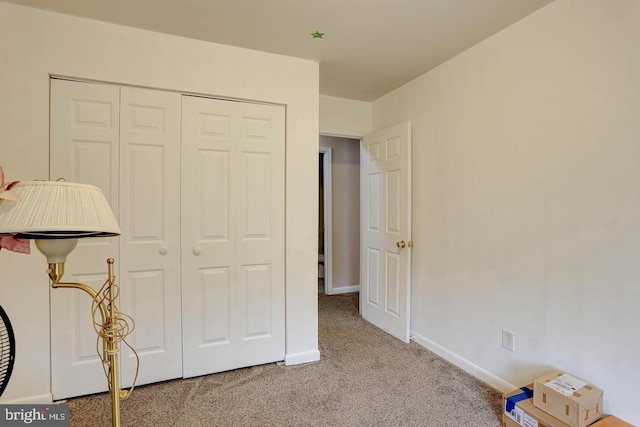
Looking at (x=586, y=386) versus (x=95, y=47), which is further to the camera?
(x=95, y=47)

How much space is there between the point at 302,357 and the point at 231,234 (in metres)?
1.11

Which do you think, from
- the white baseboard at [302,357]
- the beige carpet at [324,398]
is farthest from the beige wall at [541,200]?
the white baseboard at [302,357]

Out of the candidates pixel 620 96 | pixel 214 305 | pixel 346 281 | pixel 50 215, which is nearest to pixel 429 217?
pixel 620 96

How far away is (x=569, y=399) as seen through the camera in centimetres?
155

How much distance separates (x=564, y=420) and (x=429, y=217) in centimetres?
160

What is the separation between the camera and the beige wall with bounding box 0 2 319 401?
193 cm

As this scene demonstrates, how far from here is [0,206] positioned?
2.44ft

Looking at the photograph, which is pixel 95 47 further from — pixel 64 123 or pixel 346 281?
pixel 346 281

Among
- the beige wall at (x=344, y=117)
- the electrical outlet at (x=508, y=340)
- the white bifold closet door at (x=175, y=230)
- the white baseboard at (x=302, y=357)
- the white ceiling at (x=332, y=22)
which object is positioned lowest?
the white baseboard at (x=302, y=357)

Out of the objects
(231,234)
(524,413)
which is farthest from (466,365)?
(231,234)

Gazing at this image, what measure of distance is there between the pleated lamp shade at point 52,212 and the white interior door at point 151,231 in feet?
4.78

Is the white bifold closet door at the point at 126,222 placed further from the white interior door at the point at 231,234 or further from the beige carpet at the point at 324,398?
the beige carpet at the point at 324,398

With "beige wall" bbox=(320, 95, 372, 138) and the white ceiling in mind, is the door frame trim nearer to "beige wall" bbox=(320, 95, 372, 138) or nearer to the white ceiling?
"beige wall" bbox=(320, 95, 372, 138)

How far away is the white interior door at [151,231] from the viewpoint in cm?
218
